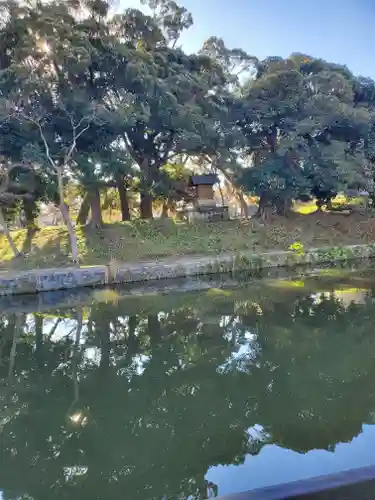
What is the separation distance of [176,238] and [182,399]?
10122mm

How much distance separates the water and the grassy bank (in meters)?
4.71

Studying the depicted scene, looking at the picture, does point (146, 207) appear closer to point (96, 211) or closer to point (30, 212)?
point (96, 211)

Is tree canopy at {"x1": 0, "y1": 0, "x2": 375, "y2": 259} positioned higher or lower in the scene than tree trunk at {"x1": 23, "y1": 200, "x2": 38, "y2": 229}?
higher

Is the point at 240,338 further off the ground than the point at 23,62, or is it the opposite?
the point at 23,62

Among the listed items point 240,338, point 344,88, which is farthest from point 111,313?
point 344,88

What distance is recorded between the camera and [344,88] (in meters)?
15.2

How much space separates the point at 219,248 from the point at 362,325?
24.8ft

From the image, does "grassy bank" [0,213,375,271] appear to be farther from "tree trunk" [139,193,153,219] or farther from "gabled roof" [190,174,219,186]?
"gabled roof" [190,174,219,186]

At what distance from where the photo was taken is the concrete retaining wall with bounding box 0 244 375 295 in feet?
32.6

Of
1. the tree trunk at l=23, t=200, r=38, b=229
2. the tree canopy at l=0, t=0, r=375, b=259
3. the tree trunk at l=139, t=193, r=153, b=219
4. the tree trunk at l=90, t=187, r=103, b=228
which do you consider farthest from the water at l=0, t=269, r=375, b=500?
the tree trunk at l=139, t=193, r=153, b=219

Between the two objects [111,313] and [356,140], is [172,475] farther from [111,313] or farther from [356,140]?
[356,140]

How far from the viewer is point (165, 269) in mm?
11195

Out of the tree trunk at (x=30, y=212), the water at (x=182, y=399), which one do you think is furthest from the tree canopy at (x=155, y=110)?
the water at (x=182, y=399)

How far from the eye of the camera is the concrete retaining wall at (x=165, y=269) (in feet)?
32.6
